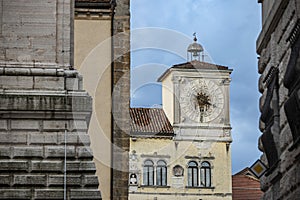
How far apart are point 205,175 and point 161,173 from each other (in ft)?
7.68

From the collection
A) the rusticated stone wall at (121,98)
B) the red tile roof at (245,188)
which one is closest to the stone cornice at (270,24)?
the rusticated stone wall at (121,98)

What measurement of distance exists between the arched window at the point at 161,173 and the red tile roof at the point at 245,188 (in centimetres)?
402

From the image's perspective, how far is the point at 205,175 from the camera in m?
53.2

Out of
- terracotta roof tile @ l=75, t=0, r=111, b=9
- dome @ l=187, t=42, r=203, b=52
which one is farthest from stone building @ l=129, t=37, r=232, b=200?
terracotta roof tile @ l=75, t=0, r=111, b=9

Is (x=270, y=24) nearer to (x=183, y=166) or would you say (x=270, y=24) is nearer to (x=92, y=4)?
(x=92, y=4)

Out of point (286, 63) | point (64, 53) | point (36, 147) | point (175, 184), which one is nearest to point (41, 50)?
point (64, 53)

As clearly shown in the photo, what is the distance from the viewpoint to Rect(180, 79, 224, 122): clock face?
54375 millimetres

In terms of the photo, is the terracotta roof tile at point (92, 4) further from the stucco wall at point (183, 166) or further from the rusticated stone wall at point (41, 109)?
the stucco wall at point (183, 166)

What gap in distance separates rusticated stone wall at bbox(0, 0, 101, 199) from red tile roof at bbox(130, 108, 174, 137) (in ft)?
126

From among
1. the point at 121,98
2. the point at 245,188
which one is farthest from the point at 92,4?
A: the point at 245,188

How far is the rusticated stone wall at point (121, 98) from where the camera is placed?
19.4m

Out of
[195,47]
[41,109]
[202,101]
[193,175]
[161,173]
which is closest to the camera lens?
[41,109]

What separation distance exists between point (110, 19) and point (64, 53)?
24.9 ft

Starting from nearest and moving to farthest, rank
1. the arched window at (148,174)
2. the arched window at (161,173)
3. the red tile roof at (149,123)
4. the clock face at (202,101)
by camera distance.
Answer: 1. the red tile roof at (149,123)
2. the arched window at (148,174)
3. the arched window at (161,173)
4. the clock face at (202,101)
